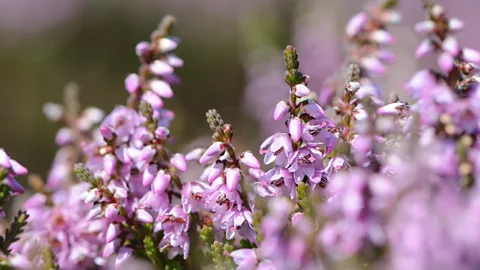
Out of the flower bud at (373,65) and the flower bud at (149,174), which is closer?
the flower bud at (149,174)

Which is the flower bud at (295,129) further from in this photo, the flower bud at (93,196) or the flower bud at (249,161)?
the flower bud at (93,196)

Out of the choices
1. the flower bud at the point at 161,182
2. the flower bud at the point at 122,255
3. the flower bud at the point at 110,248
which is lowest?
the flower bud at the point at 122,255

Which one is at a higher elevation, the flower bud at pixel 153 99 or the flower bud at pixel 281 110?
the flower bud at pixel 153 99

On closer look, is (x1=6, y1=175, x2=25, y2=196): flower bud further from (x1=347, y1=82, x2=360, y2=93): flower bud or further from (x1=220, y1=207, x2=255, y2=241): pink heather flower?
(x1=347, y1=82, x2=360, y2=93): flower bud

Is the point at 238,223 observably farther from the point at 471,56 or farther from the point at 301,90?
the point at 471,56

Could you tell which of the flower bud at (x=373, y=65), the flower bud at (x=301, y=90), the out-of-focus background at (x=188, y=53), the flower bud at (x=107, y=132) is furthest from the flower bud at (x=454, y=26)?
the out-of-focus background at (x=188, y=53)

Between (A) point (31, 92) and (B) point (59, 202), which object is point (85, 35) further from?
(B) point (59, 202)

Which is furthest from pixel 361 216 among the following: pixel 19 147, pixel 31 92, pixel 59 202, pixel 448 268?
pixel 31 92

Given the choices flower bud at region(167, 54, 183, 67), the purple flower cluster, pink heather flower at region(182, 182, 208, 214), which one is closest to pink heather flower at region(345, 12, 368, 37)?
flower bud at region(167, 54, 183, 67)
